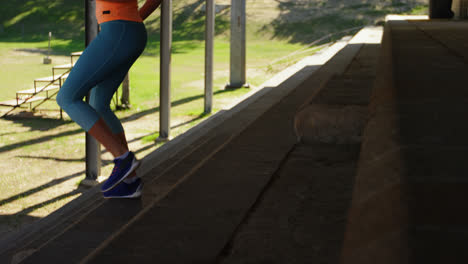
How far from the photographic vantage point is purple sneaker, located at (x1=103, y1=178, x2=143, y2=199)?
3217 millimetres

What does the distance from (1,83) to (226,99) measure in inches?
266

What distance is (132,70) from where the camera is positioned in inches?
838

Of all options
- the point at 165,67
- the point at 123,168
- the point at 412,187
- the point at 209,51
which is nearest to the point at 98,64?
the point at 123,168

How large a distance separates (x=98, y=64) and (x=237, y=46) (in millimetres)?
15392

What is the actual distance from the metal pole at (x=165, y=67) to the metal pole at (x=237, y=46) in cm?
716

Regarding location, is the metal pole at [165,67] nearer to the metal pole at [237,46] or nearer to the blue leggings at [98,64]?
the blue leggings at [98,64]

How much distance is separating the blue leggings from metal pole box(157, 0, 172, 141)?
22.2 ft

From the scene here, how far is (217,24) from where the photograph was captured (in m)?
35.1

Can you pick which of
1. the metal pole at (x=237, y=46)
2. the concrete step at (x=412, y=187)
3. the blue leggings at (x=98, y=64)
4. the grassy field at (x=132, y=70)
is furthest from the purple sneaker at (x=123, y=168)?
the metal pole at (x=237, y=46)

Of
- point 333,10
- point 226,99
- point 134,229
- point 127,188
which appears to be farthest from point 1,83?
point 333,10

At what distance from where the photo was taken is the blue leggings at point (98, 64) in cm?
295

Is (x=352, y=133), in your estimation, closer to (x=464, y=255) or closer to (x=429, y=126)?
(x=429, y=126)

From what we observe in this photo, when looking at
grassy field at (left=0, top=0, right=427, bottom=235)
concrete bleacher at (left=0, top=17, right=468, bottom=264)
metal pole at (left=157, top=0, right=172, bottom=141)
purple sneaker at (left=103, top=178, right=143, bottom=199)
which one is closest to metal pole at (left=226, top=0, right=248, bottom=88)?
grassy field at (left=0, top=0, right=427, bottom=235)

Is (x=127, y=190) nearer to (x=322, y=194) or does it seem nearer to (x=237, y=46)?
(x=322, y=194)
